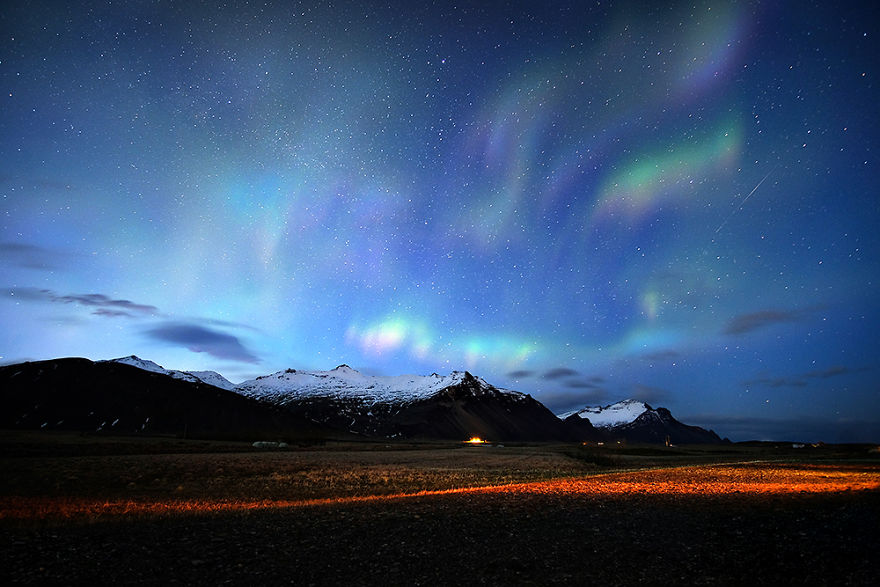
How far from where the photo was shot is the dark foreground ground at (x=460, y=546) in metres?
10.9

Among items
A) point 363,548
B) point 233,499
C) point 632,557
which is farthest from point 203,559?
point 233,499

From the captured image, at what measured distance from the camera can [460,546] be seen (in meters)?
13.4

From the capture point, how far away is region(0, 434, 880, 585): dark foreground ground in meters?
10.9

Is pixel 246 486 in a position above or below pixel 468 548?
below

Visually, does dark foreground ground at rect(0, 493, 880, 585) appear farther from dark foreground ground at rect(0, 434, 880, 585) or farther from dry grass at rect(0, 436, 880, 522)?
dry grass at rect(0, 436, 880, 522)

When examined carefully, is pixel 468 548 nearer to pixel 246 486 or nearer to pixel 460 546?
pixel 460 546

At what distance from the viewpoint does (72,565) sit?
11484 millimetres

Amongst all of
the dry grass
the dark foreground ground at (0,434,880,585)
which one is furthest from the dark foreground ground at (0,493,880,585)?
the dry grass

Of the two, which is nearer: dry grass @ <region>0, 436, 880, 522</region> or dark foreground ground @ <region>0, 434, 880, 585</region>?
dark foreground ground @ <region>0, 434, 880, 585</region>

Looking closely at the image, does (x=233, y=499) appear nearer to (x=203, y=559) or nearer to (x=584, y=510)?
(x=203, y=559)

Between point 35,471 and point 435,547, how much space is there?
41.2 meters

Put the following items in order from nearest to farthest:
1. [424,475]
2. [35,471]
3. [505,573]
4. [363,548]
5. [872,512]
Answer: [505,573] < [363,548] < [872,512] < [35,471] < [424,475]

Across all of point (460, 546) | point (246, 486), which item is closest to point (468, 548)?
point (460, 546)

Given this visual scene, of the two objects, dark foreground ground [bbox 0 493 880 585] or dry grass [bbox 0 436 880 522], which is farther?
dry grass [bbox 0 436 880 522]
